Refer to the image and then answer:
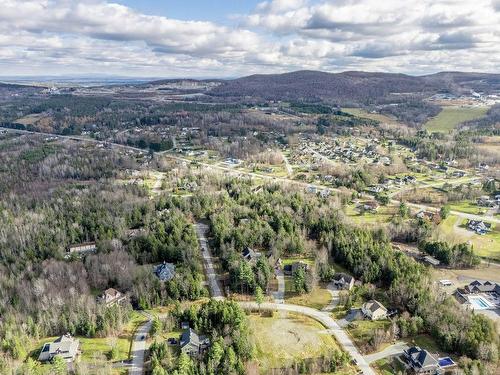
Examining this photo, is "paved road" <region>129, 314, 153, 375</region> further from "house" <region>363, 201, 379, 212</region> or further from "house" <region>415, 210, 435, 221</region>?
"house" <region>415, 210, 435, 221</region>

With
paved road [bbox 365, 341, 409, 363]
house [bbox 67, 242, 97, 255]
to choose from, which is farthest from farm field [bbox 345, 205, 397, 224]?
house [bbox 67, 242, 97, 255]

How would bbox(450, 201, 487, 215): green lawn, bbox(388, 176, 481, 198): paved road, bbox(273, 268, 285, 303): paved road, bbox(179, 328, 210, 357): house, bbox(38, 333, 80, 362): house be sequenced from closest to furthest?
bbox(38, 333, 80, 362): house, bbox(179, 328, 210, 357): house, bbox(273, 268, 285, 303): paved road, bbox(450, 201, 487, 215): green lawn, bbox(388, 176, 481, 198): paved road

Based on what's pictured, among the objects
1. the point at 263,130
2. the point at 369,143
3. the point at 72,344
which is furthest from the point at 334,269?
the point at 263,130

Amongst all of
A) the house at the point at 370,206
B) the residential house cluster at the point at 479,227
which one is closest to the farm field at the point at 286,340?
the house at the point at 370,206

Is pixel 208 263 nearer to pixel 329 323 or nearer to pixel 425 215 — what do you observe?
pixel 329 323

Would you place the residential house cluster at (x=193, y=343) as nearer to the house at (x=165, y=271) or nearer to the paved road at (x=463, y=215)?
the house at (x=165, y=271)

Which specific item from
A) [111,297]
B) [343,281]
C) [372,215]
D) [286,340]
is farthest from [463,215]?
[111,297]
